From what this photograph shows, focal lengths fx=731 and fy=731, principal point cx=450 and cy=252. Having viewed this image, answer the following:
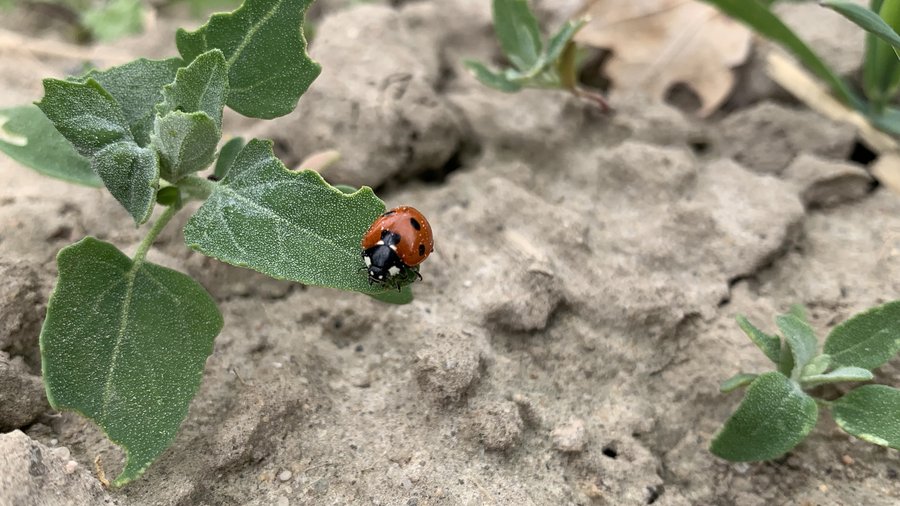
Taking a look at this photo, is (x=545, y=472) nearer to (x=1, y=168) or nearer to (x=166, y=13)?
(x=1, y=168)

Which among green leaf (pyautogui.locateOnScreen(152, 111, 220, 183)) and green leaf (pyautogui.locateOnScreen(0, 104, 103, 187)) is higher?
green leaf (pyautogui.locateOnScreen(152, 111, 220, 183))

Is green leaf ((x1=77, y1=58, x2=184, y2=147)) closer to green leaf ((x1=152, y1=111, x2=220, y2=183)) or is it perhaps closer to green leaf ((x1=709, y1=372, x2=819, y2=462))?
green leaf ((x1=152, y1=111, x2=220, y2=183))

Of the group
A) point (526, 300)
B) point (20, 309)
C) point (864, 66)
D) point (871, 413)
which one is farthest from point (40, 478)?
point (864, 66)

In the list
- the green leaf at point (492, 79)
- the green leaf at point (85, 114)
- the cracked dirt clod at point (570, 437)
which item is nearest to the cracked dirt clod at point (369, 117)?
the green leaf at point (492, 79)

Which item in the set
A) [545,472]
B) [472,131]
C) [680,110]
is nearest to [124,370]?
[545,472]

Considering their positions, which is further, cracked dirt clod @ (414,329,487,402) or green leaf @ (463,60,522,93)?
green leaf @ (463,60,522,93)

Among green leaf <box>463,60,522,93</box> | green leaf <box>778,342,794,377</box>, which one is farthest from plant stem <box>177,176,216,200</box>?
green leaf <box>778,342,794,377</box>

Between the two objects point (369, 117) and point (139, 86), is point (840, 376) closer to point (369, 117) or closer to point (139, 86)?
point (369, 117)
